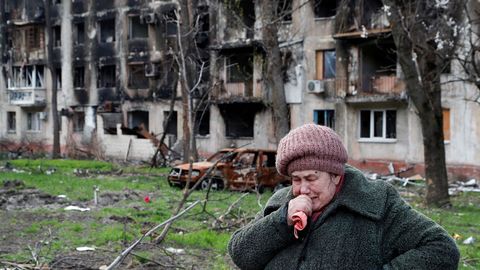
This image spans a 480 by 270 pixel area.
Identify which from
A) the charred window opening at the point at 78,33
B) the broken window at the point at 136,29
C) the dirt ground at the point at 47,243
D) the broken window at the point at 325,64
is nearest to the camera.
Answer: the dirt ground at the point at 47,243

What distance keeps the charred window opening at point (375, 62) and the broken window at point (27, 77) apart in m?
26.0

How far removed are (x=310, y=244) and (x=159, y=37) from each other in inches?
1473

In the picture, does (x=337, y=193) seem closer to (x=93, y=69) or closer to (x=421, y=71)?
(x=421, y=71)

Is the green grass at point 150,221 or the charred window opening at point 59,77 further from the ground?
the charred window opening at point 59,77

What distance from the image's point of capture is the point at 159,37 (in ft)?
129

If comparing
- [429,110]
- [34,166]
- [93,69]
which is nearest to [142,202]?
[429,110]

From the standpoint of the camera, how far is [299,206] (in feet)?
8.69

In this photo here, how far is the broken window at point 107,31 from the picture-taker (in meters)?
42.5

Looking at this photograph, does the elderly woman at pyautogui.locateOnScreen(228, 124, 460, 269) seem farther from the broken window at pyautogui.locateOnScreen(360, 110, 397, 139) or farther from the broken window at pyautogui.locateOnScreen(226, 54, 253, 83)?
the broken window at pyautogui.locateOnScreen(226, 54, 253, 83)

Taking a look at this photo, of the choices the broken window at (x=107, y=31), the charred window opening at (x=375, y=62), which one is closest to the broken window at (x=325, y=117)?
the charred window opening at (x=375, y=62)

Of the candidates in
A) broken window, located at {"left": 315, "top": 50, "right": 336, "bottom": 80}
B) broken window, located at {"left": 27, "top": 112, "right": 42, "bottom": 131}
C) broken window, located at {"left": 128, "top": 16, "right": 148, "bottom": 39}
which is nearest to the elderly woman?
broken window, located at {"left": 315, "top": 50, "right": 336, "bottom": 80}

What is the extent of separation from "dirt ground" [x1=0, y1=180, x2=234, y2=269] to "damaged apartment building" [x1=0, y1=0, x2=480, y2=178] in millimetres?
6881

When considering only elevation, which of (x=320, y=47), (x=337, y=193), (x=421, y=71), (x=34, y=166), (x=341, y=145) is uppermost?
(x=320, y=47)

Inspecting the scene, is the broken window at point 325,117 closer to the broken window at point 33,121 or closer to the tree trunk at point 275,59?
the tree trunk at point 275,59
